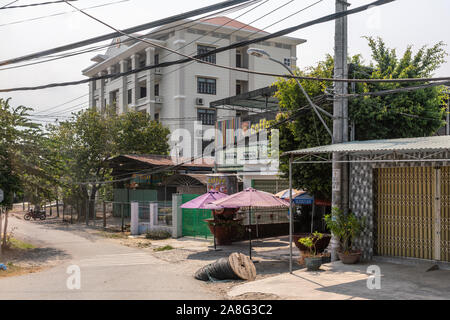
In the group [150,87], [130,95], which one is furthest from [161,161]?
[130,95]

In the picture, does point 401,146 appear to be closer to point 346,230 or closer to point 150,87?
point 346,230

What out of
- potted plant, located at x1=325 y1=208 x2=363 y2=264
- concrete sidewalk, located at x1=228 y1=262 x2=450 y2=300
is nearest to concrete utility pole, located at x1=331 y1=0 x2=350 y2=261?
potted plant, located at x1=325 y1=208 x2=363 y2=264

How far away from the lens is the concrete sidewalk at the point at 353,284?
8.95 metres

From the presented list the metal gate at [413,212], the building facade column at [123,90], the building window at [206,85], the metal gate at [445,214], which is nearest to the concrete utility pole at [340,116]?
the metal gate at [413,212]

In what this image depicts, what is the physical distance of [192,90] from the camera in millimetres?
44781

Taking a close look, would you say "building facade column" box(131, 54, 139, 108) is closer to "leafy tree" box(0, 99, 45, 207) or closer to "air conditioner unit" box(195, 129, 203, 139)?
"air conditioner unit" box(195, 129, 203, 139)

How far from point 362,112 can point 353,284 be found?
6.67 m

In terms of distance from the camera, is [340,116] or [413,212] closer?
[413,212]

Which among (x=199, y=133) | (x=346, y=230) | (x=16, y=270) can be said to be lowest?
(x=16, y=270)

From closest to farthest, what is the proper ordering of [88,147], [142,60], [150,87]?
[88,147]
[150,87]
[142,60]

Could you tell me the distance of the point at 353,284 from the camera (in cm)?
992

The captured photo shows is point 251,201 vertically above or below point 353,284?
above

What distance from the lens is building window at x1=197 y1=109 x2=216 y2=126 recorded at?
4544 centimetres

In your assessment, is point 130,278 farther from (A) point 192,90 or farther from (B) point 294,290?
(A) point 192,90
